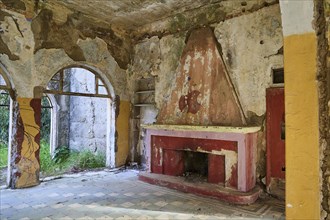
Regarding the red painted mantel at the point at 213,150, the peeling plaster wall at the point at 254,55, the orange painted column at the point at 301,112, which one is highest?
the peeling plaster wall at the point at 254,55

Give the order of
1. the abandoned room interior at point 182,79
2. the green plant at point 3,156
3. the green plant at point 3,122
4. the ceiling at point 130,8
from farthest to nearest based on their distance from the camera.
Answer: the green plant at point 3,122 → the green plant at point 3,156 → the ceiling at point 130,8 → the abandoned room interior at point 182,79

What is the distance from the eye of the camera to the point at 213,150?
160 inches

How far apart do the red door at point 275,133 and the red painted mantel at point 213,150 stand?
0.75 ft

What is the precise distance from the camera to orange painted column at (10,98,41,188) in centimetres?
412

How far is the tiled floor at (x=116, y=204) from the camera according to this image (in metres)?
3.11

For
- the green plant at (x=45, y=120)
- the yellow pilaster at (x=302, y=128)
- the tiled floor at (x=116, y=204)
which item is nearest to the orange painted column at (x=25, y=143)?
the tiled floor at (x=116, y=204)

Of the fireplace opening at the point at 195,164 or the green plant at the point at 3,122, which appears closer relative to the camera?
the fireplace opening at the point at 195,164

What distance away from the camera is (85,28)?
5164mm

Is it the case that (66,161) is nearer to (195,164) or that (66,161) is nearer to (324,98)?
(195,164)

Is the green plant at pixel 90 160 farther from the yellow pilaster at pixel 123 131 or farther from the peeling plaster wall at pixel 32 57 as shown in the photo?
the peeling plaster wall at pixel 32 57

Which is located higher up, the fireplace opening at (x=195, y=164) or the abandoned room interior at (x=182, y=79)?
the abandoned room interior at (x=182, y=79)

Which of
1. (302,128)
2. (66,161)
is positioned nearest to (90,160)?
(66,161)

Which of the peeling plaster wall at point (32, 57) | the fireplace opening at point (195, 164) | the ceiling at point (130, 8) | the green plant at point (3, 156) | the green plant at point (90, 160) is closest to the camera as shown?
the peeling plaster wall at point (32, 57)

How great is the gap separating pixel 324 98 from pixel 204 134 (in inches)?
108
